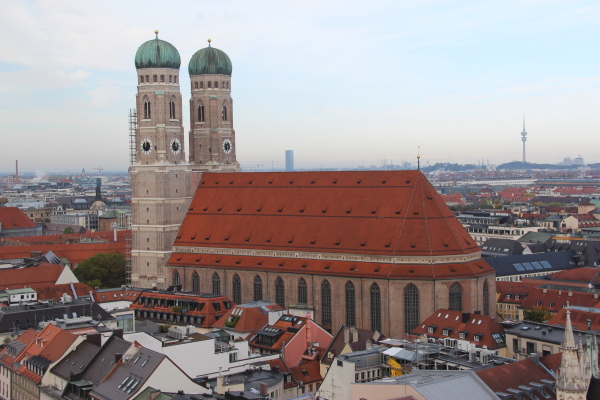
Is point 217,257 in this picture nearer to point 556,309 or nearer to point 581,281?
point 556,309

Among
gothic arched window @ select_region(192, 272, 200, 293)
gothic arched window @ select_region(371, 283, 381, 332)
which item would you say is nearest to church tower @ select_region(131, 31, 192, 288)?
gothic arched window @ select_region(192, 272, 200, 293)

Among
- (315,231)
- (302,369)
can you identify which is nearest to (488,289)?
(315,231)

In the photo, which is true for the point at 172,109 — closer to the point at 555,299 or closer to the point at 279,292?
the point at 279,292

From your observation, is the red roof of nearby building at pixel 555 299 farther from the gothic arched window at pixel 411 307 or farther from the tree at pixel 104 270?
the tree at pixel 104 270

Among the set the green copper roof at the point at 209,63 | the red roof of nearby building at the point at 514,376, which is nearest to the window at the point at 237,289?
the green copper roof at the point at 209,63

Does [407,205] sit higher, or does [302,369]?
[407,205]

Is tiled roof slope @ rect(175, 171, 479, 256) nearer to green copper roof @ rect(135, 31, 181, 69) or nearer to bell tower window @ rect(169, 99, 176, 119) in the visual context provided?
bell tower window @ rect(169, 99, 176, 119)
